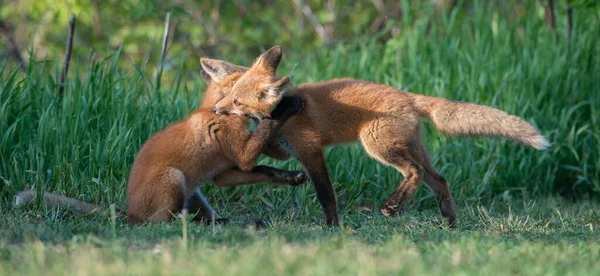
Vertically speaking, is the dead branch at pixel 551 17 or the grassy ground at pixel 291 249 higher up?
the dead branch at pixel 551 17

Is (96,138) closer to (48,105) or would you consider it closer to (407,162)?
(48,105)

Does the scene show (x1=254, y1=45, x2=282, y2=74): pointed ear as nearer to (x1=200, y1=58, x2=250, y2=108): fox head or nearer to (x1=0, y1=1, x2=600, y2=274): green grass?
(x1=200, y1=58, x2=250, y2=108): fox head

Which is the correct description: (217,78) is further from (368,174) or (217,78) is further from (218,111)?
(368,174)

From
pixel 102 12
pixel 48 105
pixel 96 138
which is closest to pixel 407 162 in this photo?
pixel 96 138

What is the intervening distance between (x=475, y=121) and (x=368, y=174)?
1.83 metres

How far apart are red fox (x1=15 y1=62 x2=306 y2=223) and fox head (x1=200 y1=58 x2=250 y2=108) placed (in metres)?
0.30

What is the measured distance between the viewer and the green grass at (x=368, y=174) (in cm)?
349

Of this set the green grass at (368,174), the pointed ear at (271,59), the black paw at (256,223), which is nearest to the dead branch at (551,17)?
the green grass at (368,174)

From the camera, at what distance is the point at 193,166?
5.33 metres

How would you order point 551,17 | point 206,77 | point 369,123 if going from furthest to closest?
point 551,17 → point 206,77 → point 369,123

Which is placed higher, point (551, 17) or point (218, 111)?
point (551, 17)

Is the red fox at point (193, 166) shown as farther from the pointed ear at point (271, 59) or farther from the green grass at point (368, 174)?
the pointed ear at point (271, 59)

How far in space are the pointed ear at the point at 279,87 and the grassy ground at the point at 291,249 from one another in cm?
94

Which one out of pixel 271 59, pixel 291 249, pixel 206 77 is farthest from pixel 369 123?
pixel 291 249
